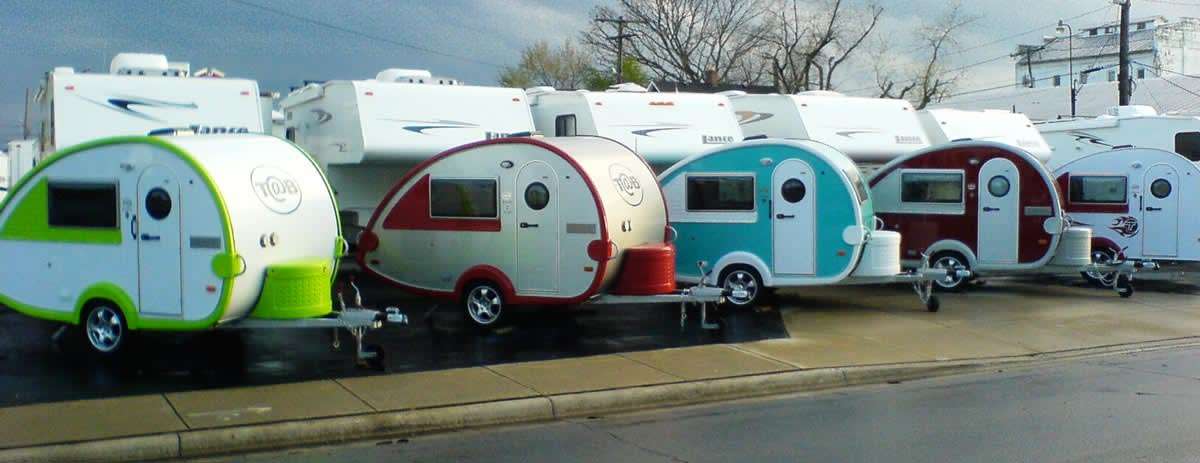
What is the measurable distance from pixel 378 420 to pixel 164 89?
8658mm

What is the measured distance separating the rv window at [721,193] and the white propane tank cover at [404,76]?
4.82 m

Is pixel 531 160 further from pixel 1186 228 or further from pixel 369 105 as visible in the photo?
pixel 1186 228

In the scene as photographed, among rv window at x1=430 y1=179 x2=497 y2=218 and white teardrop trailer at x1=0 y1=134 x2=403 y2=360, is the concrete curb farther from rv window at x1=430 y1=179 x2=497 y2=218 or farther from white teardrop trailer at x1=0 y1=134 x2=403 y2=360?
rv window at x1=430 y1=179 x2=497 y2=218

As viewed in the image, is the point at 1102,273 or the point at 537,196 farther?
the point at 1102,273

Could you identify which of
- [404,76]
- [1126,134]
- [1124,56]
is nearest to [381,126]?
[404,76]

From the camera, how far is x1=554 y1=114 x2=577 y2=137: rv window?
1838 centimetres

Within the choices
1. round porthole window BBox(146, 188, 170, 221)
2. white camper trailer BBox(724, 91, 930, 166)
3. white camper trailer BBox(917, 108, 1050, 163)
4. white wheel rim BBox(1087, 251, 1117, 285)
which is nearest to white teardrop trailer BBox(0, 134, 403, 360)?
round porthole window BBox(146, 188, 170, 221)

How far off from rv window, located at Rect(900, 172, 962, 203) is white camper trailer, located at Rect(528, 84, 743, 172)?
2849 millimetres

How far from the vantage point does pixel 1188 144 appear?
78.0 feet

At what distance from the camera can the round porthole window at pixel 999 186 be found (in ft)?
58.4

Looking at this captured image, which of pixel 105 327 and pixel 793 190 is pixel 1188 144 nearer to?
pixel 793 190

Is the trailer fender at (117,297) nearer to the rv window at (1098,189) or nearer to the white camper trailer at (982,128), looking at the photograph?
the rv window at (1098,189)

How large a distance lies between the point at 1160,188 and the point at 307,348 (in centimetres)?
1459

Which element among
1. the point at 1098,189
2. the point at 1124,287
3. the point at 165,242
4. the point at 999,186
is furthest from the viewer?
the point at 1098,189
